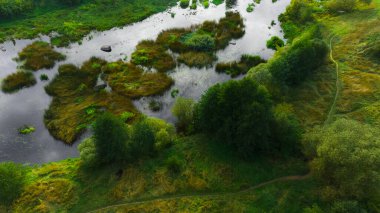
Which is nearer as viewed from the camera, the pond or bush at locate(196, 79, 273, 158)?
bush at locate(196, 79, 273, 158)

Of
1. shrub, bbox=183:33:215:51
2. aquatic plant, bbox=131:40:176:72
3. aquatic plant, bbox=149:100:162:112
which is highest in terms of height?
shrub, bbox=183:33:215:51

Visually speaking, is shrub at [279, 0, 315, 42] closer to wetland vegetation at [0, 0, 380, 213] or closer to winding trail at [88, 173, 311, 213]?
wetland vegetation at [0, 0, 380, 213]

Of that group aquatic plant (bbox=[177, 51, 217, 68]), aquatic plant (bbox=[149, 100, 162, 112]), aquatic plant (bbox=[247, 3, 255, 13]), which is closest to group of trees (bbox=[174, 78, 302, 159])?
aquatic plant (bbox=[149, 100, 162, 112])

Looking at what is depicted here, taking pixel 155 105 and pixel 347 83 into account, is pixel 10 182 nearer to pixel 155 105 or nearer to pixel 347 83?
pixel 155 105

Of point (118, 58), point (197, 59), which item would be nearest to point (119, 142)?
point (118, 58)

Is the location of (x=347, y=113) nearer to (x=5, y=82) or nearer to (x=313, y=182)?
(x=313, y=182)
